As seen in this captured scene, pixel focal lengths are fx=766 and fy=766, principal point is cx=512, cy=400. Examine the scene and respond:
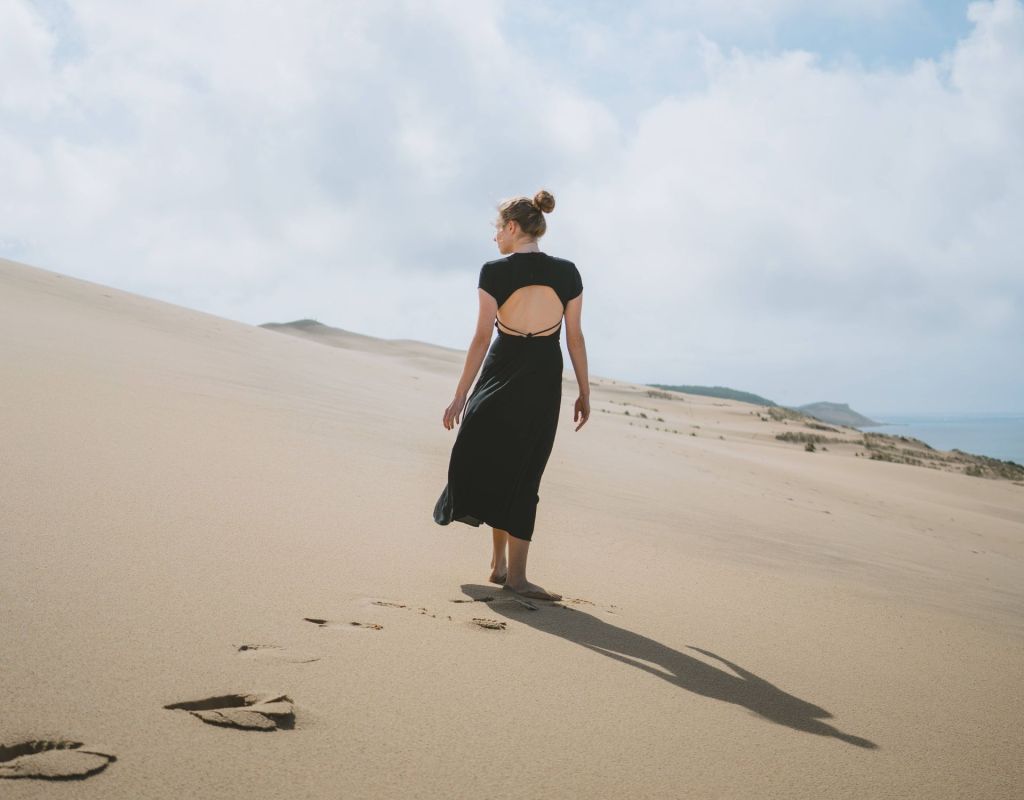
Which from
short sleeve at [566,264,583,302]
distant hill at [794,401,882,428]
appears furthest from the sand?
distant hill at [794,401,882,428]

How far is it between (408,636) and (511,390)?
139 cm

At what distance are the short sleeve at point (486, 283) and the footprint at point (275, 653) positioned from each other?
1.87 meters

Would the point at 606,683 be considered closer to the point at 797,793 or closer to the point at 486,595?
the point at 797,793

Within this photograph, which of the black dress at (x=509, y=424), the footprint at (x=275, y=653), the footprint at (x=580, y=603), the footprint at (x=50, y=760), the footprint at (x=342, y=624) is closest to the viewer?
the footprint at (x=50, y=760)

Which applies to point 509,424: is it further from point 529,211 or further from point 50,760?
point 50,760

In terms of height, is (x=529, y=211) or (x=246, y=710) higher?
(x=529, y=211)

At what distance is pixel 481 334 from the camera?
3555 millimetres

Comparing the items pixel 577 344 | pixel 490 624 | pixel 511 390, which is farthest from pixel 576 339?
pixel 490 624

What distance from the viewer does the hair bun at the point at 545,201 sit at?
3504 millimetres

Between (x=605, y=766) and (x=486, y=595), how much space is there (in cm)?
142

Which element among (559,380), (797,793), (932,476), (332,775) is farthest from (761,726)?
(932,476)

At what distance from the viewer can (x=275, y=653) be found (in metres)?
2.12

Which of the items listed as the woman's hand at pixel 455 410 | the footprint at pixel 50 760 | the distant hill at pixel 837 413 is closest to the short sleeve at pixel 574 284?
the woman's hand at pixel 455 410

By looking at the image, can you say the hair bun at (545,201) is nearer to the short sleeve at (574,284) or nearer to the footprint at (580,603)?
the short sleeve at (574,284)
